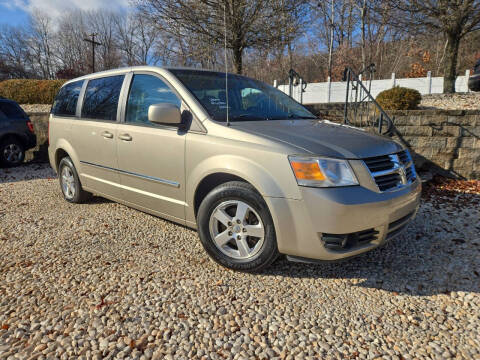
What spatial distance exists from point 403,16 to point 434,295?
11651 millimetres

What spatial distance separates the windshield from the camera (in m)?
2.99

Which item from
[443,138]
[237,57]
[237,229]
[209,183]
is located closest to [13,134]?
[237,57]

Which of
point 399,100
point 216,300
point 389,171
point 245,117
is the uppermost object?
point 399,100

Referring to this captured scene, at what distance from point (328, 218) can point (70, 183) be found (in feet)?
13.0

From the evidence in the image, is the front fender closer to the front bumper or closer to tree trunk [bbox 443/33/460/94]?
the front bumper

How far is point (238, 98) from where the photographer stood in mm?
3309

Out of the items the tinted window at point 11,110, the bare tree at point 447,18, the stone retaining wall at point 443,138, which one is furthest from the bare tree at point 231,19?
the stone retaining wall at point 443,138

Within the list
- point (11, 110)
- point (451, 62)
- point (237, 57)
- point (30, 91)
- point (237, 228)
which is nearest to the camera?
Result: point (237, 228)

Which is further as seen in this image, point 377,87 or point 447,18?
point 377,87

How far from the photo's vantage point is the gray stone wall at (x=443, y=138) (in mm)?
5872

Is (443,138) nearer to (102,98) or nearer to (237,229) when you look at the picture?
(237,229)

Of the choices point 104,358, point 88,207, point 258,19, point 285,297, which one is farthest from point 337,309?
point 258,19

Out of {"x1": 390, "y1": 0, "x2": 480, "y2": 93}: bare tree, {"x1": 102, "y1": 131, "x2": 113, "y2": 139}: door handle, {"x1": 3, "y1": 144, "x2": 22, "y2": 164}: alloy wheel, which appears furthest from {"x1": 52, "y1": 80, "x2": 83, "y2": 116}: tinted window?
{"x1": 390, "y1": 0, "x2": 480, "y2": 93}: bare tree

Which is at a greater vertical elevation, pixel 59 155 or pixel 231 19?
pixel 231 19
